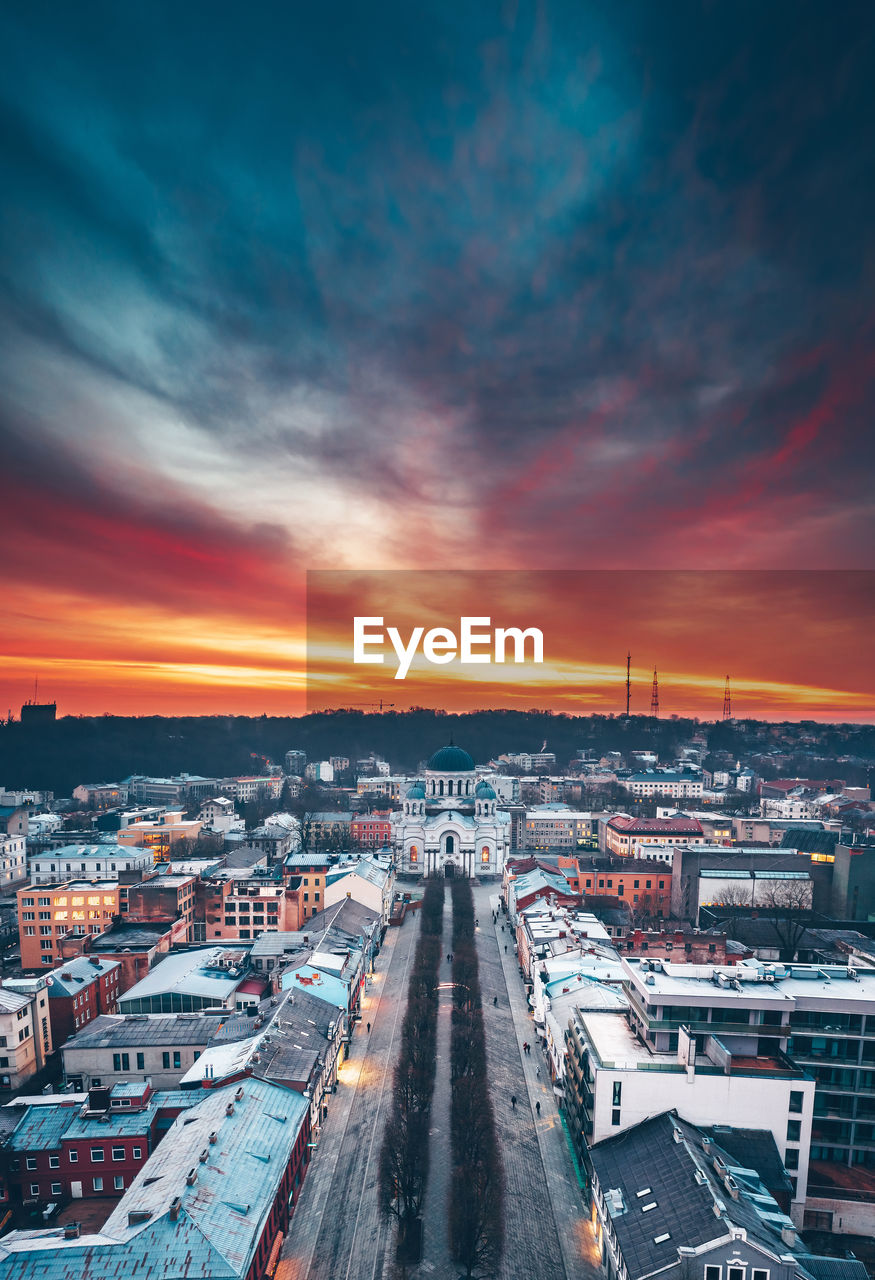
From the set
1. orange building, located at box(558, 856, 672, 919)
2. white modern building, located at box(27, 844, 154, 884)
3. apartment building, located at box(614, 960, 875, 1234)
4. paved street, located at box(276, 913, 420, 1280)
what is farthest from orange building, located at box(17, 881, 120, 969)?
apartment building, located at box(614, 960, 875, 1234)

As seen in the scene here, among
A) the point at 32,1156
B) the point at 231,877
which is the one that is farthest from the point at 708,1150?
the point at 231,877

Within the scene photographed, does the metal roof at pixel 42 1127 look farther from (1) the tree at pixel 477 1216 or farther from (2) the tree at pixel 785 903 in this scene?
(2) the tree at pixel 785 903

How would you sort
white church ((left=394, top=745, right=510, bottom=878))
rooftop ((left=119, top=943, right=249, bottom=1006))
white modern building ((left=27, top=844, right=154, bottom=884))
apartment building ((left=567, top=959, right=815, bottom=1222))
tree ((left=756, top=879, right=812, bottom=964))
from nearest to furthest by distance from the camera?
1. apartment building ((left=567, top=959, right=815, bottom=1222))
2. rooftop ((left=119, top=943, right=249, bottom=1006))
3. tree ((left=756, top=879, right=812, bottom=964))
4. white modern building ((left=27, top=844, right=154, bottom=884))
5. white church ((left=394, top=745, right=510, bottom=878))

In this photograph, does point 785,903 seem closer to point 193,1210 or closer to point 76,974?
point 193,1210

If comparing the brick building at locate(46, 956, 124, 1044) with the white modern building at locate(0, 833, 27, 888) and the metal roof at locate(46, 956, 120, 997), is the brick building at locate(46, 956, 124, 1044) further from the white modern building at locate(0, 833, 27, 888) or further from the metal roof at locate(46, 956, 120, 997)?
the white modern building at locate(0, 833, 27, 888)

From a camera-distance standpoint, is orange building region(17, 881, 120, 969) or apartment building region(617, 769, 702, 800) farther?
apartment building region(617, 769, 702, 800)

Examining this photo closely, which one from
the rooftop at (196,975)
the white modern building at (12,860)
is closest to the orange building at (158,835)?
the white modern building at (12,860)

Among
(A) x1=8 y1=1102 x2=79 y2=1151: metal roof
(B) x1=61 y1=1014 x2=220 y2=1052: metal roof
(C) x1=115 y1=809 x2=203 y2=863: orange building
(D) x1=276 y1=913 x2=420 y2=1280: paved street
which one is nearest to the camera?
(D) x1=276 y1=913 x2=420 y2=1280: paved street

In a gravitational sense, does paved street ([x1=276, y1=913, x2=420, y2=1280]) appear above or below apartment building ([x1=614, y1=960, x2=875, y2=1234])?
below
